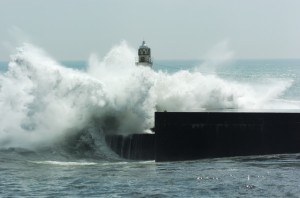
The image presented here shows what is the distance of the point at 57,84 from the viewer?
87.9 feet

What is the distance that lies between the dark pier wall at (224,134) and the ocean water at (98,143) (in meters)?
0.79

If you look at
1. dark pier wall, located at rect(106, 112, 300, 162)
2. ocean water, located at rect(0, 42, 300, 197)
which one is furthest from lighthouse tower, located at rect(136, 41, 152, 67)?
dark pier wall, located at rect(106, 112, 300, 162)

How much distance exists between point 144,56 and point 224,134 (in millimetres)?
9627

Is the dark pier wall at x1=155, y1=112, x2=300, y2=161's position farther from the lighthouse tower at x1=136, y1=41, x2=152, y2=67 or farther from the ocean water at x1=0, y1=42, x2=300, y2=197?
the lighthouse tower at x1=136, y1=41, x2=152, y2=67

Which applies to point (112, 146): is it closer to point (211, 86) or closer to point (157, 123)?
point (157, 123)

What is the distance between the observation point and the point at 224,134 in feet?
79.0

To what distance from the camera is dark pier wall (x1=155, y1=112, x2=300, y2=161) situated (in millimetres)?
23672

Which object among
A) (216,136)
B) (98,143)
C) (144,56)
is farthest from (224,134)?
(144,56)

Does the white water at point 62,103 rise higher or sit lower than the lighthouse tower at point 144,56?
lower

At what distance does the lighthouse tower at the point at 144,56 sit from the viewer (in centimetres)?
3234

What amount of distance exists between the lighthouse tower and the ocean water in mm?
682

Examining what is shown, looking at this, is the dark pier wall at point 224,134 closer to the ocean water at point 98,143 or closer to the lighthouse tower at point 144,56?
the ocean water at point 98,143

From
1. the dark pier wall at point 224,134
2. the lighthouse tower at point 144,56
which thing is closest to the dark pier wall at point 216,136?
the dark pier wall at point 224,134

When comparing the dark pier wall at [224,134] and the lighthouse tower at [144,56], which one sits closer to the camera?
the dark pier wall at [224,134]
